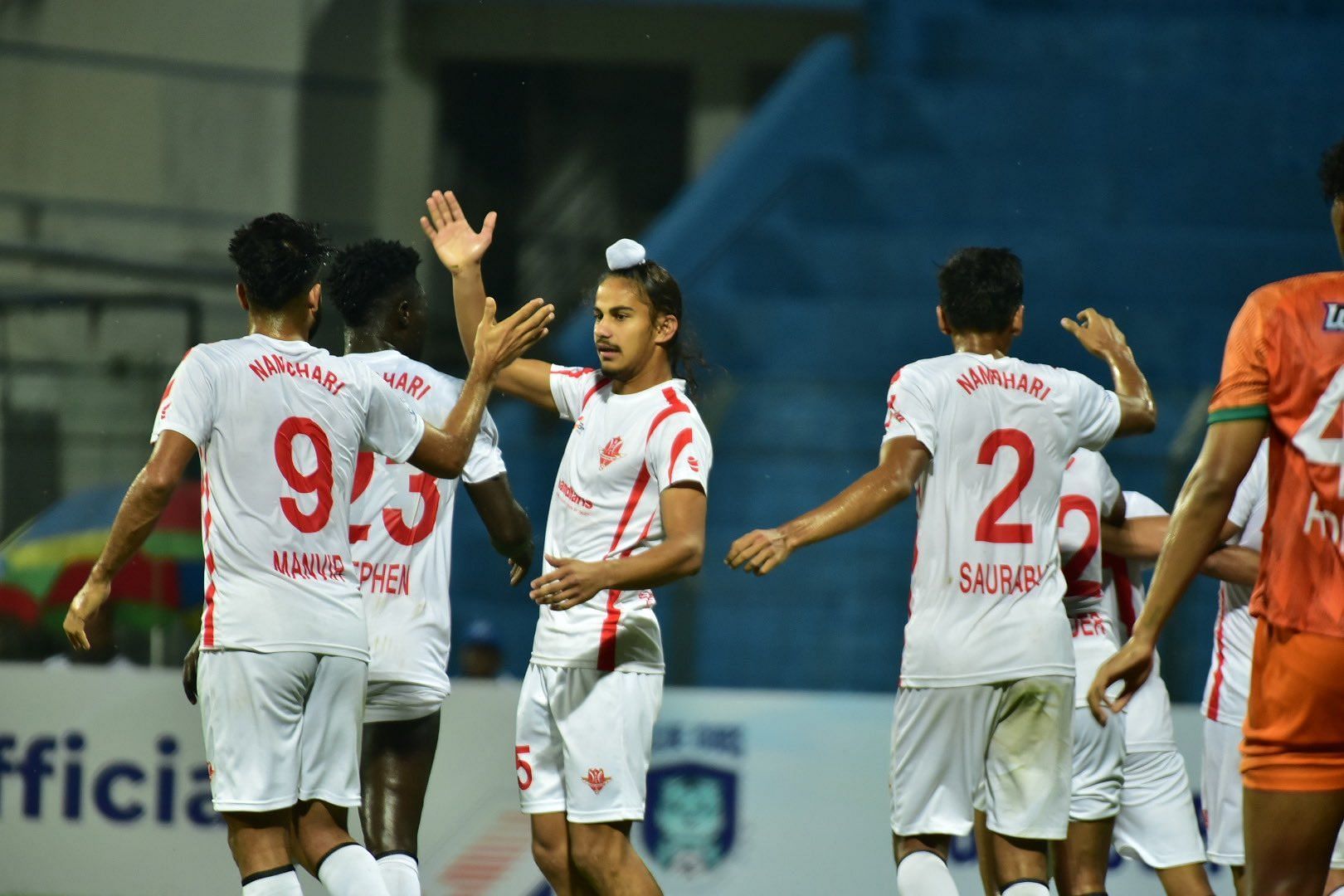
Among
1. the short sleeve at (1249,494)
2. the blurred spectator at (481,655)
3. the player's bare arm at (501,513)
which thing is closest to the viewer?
the player's bare arm at (501,513)

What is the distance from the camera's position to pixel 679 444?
3.86 m

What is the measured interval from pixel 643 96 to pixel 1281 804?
675cm

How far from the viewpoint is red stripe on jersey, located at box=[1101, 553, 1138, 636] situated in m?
4.81

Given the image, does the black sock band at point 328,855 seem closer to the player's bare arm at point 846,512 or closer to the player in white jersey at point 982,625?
the player's bare arm at point 846,512

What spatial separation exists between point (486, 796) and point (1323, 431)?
4046 mm

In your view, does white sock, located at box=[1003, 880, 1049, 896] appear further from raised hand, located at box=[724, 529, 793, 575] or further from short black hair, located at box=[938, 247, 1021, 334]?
short black hair, located at box=[938, 247, 1021, 334]

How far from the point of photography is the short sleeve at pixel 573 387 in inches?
167

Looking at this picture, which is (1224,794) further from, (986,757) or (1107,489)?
(986,757)

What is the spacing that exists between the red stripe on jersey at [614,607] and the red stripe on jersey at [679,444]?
11 centimetres

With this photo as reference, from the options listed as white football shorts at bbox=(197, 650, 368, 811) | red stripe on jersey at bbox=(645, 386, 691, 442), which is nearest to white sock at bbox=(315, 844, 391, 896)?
white football shorts at bbox=(197, 650, 368, 811)

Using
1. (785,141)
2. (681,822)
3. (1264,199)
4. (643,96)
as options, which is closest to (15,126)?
(643,96)

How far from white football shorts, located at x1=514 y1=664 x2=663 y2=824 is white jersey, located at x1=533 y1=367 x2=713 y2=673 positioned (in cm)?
5

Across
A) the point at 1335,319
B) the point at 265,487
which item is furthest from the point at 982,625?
the point at 265,487

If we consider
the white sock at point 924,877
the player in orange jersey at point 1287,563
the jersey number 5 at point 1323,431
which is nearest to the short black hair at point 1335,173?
the player in orange jersey at point 1287,563
